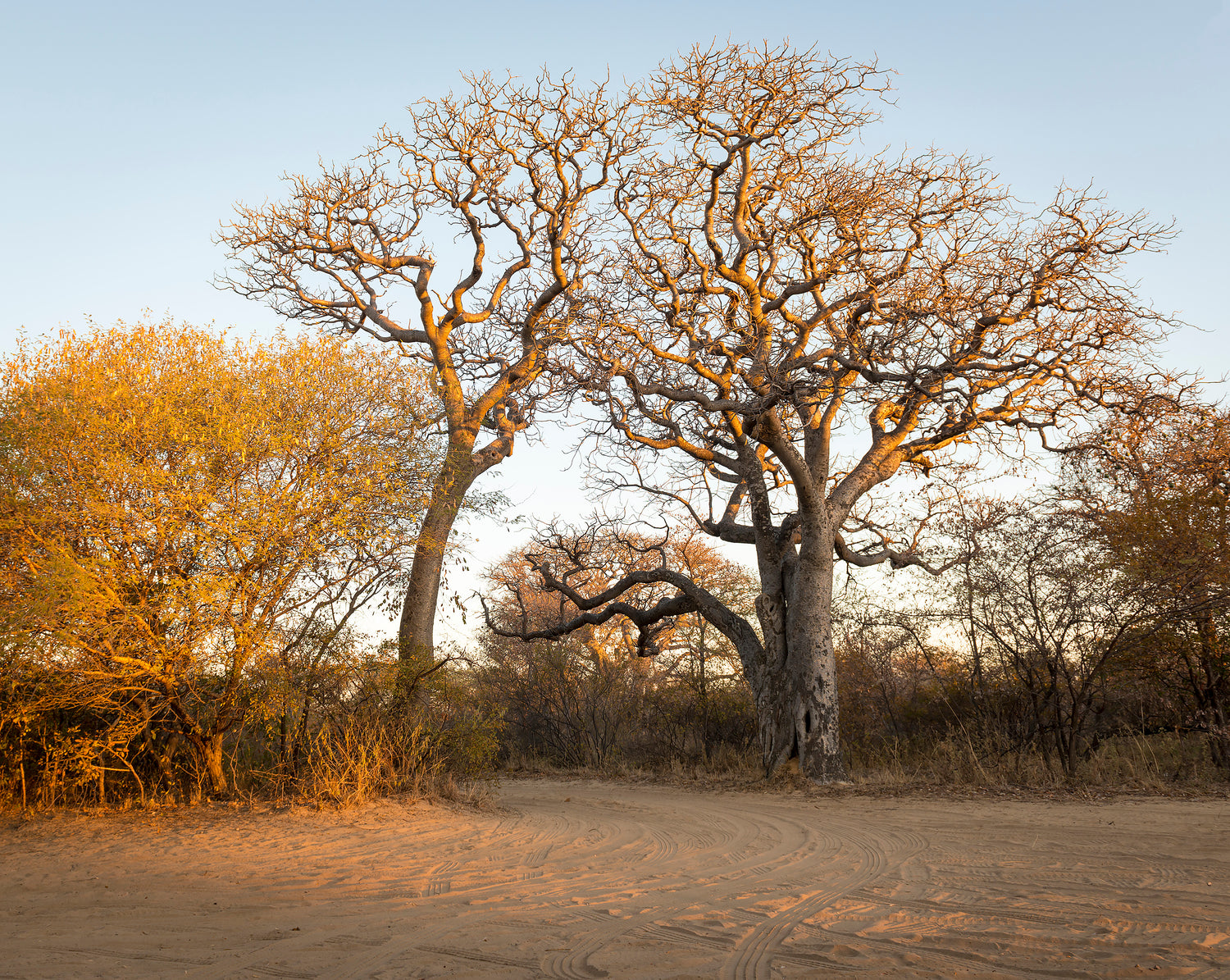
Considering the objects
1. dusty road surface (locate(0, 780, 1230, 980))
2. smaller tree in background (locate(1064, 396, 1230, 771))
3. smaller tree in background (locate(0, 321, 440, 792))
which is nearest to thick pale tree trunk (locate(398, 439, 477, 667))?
smaller tree in background (locate(0, 321, 440, 792))

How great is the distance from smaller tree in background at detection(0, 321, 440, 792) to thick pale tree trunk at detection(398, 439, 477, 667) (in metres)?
1.06

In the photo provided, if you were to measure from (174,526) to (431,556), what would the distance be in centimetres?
432

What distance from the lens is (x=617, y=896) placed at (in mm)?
4582

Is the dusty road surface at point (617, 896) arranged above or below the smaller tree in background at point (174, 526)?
below

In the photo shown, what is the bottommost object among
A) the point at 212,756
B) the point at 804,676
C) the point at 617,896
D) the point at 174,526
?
the point at 617,896

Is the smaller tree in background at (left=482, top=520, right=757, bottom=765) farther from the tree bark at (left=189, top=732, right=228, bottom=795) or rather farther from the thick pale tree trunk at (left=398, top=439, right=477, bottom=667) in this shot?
the tree bark at (left=189, top=732, right=228, bottom=795)

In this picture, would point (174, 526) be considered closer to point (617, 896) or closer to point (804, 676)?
point (617, 896)

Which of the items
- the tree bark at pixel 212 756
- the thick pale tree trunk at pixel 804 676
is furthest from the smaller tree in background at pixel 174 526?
the thick pale tree trunk at pixel 804 676

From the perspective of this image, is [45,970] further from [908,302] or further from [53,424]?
[908,302]

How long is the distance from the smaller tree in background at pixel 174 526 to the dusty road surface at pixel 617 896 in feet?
4.04

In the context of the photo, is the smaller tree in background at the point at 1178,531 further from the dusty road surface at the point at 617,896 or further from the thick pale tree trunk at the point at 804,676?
the thick pale tree trunk at the point at 804,676

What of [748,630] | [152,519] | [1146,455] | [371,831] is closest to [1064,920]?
[371,831]

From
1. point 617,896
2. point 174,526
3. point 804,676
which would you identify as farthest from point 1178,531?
point 174,526

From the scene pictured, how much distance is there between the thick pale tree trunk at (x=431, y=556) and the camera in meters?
9.48
